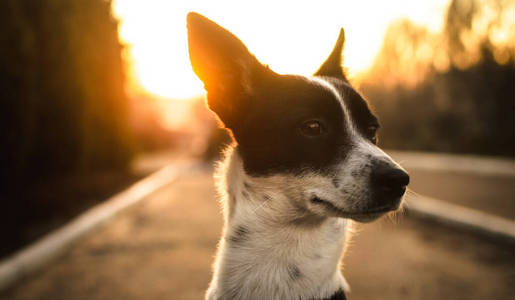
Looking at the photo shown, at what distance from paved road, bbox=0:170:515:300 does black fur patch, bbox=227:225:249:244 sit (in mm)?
2080

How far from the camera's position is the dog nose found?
6.26ft

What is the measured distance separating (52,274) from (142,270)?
0.97 metres

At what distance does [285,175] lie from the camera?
2195mm

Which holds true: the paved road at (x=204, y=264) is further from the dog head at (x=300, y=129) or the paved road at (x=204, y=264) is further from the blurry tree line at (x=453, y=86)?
the blurry tree line at (x=453, y=86)

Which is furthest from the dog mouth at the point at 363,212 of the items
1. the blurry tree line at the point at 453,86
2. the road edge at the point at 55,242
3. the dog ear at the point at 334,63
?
the blurry tree line at the point at 453,86

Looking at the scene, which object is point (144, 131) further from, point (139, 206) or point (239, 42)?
point (239, 42)

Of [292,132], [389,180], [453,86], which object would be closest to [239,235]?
[292,132]

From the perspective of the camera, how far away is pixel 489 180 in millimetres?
12281

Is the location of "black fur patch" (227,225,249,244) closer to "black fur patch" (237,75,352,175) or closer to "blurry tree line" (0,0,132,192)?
"black fur patch" (237,75,352,175)

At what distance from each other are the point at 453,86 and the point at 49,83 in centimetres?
2127

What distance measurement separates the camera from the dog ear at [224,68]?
2.21m

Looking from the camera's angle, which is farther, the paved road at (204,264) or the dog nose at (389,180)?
the paved road at (204,264)

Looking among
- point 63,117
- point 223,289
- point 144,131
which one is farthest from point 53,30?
point 144,131

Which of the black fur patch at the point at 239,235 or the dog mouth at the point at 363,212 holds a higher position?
the dog mouth at the point at 363,212
